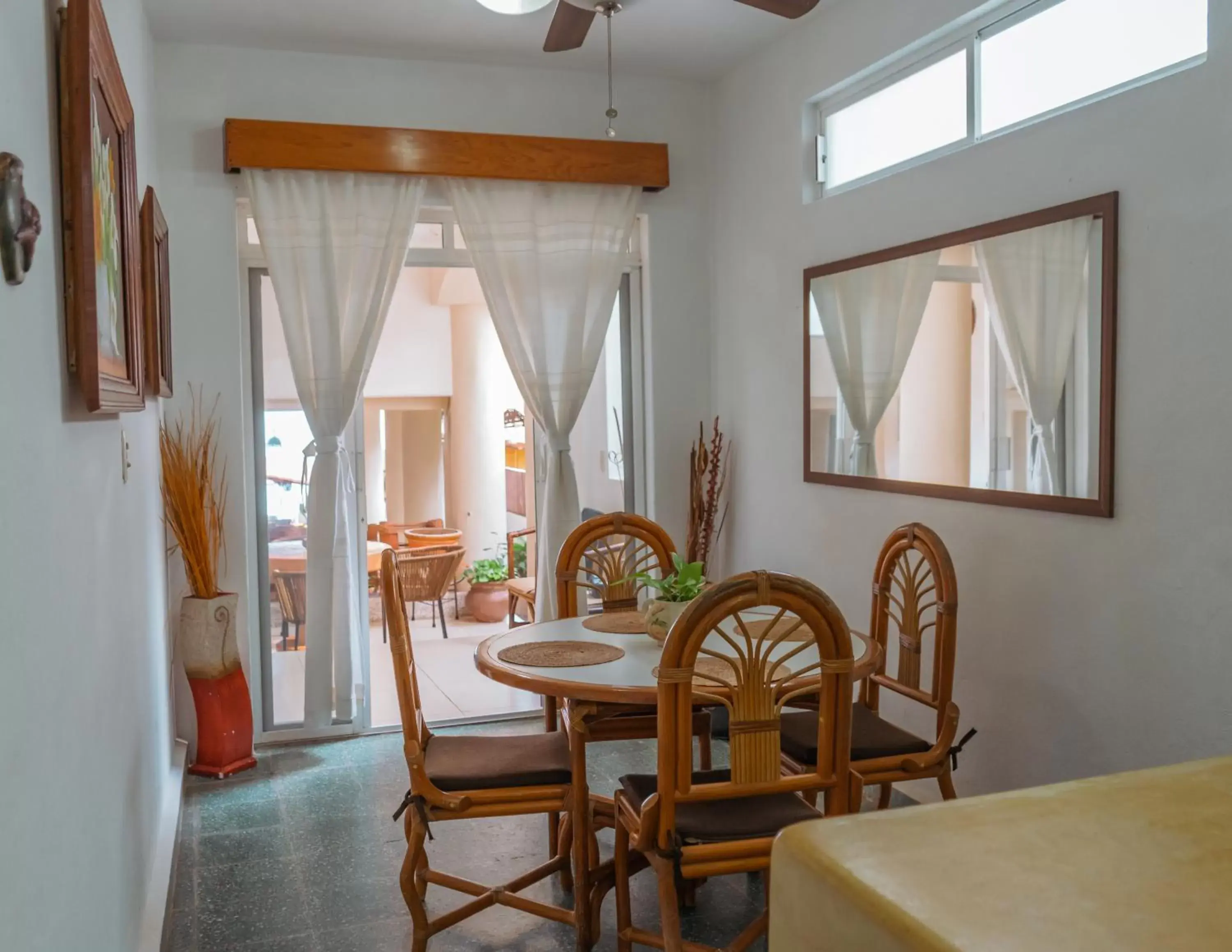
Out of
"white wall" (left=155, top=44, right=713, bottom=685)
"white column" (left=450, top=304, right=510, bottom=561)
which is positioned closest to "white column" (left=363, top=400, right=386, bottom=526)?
"white column" (left=450, top=304, right=510, bottom=561)

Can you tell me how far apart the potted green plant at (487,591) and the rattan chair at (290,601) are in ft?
2.53

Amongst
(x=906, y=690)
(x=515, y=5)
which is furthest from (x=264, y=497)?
(x=906, y=690)

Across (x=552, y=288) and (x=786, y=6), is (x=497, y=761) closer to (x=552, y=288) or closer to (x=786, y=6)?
(x=786, y=6)

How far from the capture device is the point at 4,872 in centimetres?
A: 103

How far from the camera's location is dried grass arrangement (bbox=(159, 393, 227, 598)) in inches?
146

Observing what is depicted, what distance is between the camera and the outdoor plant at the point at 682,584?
2.72 m

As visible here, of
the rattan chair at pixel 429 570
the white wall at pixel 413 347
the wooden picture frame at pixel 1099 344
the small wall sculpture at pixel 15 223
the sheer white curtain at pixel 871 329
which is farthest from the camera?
the rattan chair at pixel 429 570

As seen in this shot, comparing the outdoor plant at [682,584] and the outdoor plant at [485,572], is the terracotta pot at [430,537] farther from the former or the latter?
the outdoor plant at [682,584]

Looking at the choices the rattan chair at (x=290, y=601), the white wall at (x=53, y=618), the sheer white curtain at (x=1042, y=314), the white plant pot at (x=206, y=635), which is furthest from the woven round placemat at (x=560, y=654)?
the rattan chair at (x=290, y=601)

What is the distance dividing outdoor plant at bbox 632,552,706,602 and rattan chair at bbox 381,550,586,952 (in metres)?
0.48

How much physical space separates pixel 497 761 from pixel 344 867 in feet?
2.77

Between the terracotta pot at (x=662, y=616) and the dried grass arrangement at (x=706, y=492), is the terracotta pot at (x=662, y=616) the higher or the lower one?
the lower one

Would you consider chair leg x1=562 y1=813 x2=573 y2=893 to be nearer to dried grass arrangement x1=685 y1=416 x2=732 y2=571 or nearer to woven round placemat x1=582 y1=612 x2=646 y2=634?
woven round placemat x1=582 y1=612 x2=646 y2=634

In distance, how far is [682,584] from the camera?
273 centimetres
